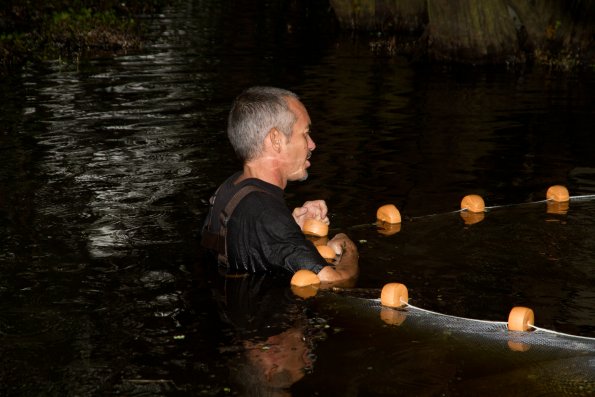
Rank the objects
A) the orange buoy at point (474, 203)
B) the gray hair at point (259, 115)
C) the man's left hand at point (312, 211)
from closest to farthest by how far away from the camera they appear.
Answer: the gray hair at point (259, 115)
the man's left hand at point (312, 211)
the orange buoy at point (474, 203)

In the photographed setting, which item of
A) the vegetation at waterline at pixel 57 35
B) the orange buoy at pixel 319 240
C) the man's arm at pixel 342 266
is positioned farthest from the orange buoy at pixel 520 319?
the vegetation at waterline at pixel 57 35

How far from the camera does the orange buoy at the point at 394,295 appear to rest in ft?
23.9

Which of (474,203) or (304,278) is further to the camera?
(474,203)

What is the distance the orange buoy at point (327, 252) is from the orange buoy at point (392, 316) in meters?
1.36

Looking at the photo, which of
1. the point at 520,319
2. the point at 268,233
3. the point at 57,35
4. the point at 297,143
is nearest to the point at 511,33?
the point at 57,35

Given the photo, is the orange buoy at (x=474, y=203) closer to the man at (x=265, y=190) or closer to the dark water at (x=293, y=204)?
the dark water at (x=293, y=204)

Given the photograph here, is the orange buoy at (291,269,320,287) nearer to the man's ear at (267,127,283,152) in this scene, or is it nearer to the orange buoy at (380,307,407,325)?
the orange buoy at (380,307,407,325)

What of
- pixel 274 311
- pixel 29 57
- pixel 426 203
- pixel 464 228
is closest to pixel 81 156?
pixel 426 203

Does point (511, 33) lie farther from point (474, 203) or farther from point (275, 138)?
point (275, 138)

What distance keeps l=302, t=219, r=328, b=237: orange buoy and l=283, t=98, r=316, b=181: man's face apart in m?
1.11

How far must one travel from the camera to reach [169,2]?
4388 centimetres

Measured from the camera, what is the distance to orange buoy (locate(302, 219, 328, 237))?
9.00 metres

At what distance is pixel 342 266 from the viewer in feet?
27.2

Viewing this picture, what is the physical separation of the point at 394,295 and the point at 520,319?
948mm
